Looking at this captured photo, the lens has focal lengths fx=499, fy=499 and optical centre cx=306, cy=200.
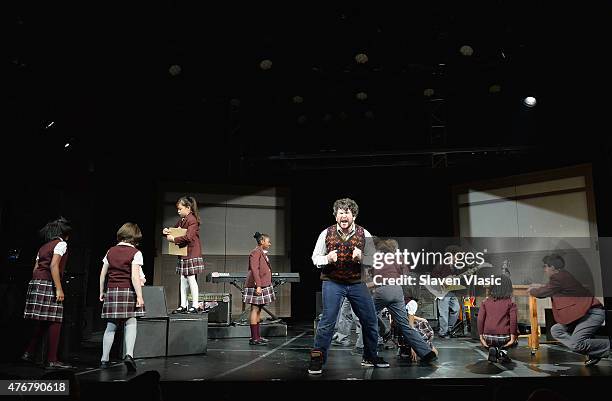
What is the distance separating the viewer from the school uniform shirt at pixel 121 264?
4645 mm

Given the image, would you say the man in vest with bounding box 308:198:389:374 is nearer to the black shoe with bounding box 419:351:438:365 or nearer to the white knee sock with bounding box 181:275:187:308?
the black shoe with bounding box 419:351:438:365

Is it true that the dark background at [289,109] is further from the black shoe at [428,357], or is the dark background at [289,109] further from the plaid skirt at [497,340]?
the black shoe at [428,357]

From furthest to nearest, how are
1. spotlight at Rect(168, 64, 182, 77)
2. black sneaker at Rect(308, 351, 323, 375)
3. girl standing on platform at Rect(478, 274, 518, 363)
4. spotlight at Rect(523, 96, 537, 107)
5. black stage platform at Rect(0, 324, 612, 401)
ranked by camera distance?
spotlight at Rect(523, 96, 537, 107) < spotlight at Rect(168, 64, 182, 77) < girl standing on platform at Rect(478, 274, 518, 363) < black sneaker at Rect(308, 351, 323, 375) < black stage platform at Rect(0, 324, 612, 401)

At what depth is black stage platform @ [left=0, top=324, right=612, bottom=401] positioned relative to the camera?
3674 millimetres

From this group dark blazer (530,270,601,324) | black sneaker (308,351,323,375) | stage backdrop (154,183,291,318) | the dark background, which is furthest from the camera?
stage backdrop (154,183,291,318)

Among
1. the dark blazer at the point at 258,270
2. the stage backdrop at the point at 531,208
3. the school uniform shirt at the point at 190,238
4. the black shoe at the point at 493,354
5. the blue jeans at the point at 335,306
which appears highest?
the stage backdrop at the point at 531,208

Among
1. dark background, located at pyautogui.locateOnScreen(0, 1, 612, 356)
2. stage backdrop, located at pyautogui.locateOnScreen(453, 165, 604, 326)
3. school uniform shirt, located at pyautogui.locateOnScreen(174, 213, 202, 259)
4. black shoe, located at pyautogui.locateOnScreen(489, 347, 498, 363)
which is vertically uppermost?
dark background, located at pyautogui.locateOnScreen(0, 1, 612, 356)

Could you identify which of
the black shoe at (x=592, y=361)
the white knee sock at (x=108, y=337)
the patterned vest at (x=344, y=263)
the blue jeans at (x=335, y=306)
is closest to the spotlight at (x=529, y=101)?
the black shoe at (x=592, y=361)

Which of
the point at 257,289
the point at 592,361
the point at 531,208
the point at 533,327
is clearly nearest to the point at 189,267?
the point at 257,289

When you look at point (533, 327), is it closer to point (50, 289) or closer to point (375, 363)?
point (375, 363)

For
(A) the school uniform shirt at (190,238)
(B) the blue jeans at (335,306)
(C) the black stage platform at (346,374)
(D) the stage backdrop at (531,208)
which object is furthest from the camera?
(D) the stage backdrop at (531,208)

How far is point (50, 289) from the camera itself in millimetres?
4844

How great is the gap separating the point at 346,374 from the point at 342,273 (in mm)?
821

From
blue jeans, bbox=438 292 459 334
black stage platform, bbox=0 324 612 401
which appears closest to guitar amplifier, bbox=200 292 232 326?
black stage platform, bbox=0 324 612 401
